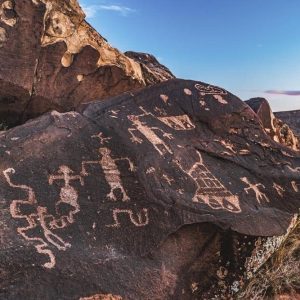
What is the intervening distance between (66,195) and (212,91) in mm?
1953

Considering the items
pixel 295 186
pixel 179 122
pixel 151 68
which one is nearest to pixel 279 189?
pixel 295 186

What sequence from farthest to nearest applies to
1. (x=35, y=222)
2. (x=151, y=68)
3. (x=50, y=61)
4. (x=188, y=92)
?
(x=151, y=68)
(x=50, y=61)
(x=188, y=92)
(x=35, y=222)

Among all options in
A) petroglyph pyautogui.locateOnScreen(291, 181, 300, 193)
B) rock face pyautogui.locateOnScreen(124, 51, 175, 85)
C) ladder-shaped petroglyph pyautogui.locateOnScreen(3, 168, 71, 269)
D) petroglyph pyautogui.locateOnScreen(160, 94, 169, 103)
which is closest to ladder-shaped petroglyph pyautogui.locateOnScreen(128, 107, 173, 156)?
petroglyph pyautogui.locateOnScreen(160, 94, 169, 103)

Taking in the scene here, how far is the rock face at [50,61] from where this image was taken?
5102mm

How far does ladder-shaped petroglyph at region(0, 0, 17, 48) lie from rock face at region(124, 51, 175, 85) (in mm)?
2257

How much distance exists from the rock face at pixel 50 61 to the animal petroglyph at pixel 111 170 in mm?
2364

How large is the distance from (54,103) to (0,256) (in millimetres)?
3355

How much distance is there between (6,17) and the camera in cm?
504

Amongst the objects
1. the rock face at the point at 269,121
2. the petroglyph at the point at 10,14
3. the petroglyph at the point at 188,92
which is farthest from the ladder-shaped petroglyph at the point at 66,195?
the rock face at the point at 269,121

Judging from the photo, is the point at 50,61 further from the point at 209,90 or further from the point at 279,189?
the point at 279,189

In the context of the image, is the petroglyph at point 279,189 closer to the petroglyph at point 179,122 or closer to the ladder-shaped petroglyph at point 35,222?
the petroglyph at point 179,122

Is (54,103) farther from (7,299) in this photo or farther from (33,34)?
(7,299)

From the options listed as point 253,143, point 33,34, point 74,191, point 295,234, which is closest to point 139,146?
point 74,191

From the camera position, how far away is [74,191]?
3.01 meters
